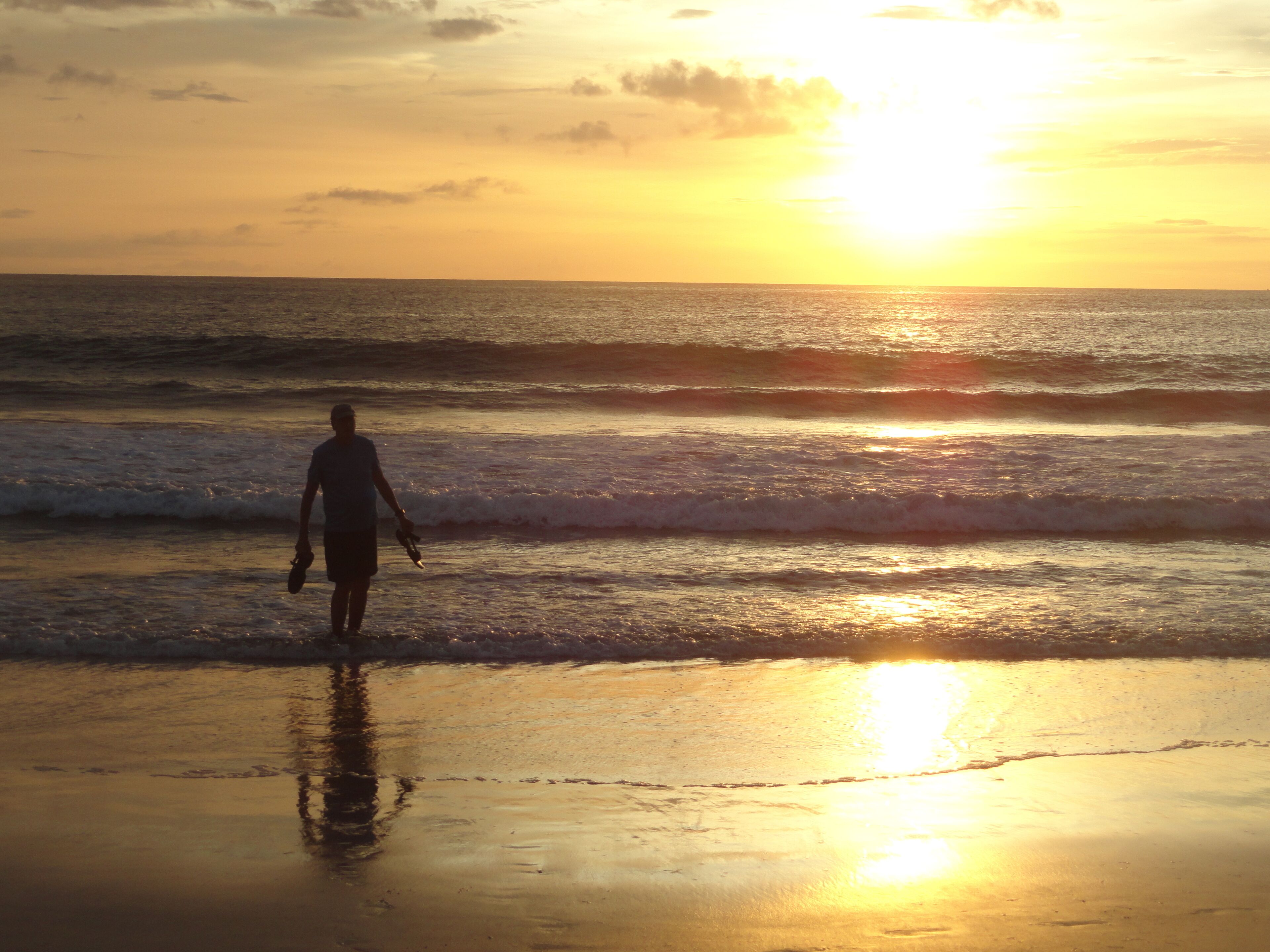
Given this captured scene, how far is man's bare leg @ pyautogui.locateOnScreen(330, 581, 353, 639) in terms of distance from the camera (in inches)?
267

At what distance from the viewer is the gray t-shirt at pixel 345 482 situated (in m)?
6.72

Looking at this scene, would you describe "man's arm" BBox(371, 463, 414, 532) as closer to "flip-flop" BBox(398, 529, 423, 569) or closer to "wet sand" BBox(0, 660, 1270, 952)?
"flip-flop" BBox(398, 529, 423, 569)

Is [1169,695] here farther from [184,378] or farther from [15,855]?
[184,378]

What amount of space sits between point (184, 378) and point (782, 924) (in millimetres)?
27665

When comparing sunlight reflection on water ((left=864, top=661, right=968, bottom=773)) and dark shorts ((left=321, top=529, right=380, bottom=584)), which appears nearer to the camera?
sunlight reflection on water ((left=864, top=661, right=968, bottom=773))

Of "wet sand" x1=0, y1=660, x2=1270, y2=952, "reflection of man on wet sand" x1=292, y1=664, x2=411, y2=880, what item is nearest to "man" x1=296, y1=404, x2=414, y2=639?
"wet sand" x1=0, y1=660, x2=1270, y2=952

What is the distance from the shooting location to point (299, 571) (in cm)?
677

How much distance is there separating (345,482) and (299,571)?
682 mm

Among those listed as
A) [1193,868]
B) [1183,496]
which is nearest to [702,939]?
[1193,868]

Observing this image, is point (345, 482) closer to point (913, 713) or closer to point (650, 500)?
point (913, 713)

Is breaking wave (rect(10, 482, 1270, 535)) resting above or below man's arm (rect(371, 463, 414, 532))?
below

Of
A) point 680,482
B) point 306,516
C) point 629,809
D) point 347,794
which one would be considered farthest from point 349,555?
point 680,482

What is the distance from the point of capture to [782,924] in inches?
131

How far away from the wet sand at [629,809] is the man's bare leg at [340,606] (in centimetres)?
51
